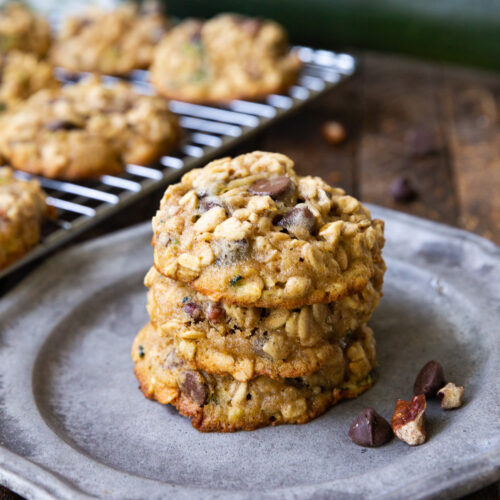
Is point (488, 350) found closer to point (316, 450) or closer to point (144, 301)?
point (316, 450)

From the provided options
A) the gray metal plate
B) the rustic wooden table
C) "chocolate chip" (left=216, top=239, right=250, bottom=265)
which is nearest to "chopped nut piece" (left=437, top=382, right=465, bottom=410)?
the gray metal plate

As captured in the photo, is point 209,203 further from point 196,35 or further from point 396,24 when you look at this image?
point 396,24

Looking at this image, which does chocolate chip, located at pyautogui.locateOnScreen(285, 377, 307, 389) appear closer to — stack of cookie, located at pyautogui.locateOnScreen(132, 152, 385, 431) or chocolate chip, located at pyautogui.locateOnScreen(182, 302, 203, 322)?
stack of cookie, located at pyautogui.locateOnScreen(132, 152, 385, 431)

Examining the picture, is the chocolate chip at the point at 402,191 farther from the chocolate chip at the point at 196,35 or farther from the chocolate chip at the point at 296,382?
the chocolate chip at the point at 296,382

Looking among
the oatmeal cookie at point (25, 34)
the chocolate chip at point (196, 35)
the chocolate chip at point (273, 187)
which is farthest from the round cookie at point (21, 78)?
the chocolate chip at point (273, 187)

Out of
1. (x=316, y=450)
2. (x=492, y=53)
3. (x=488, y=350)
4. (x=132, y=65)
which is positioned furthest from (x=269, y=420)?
(x=492, y=53)

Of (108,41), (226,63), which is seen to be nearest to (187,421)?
(226,63)

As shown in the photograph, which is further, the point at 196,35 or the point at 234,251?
the point at 196,35
